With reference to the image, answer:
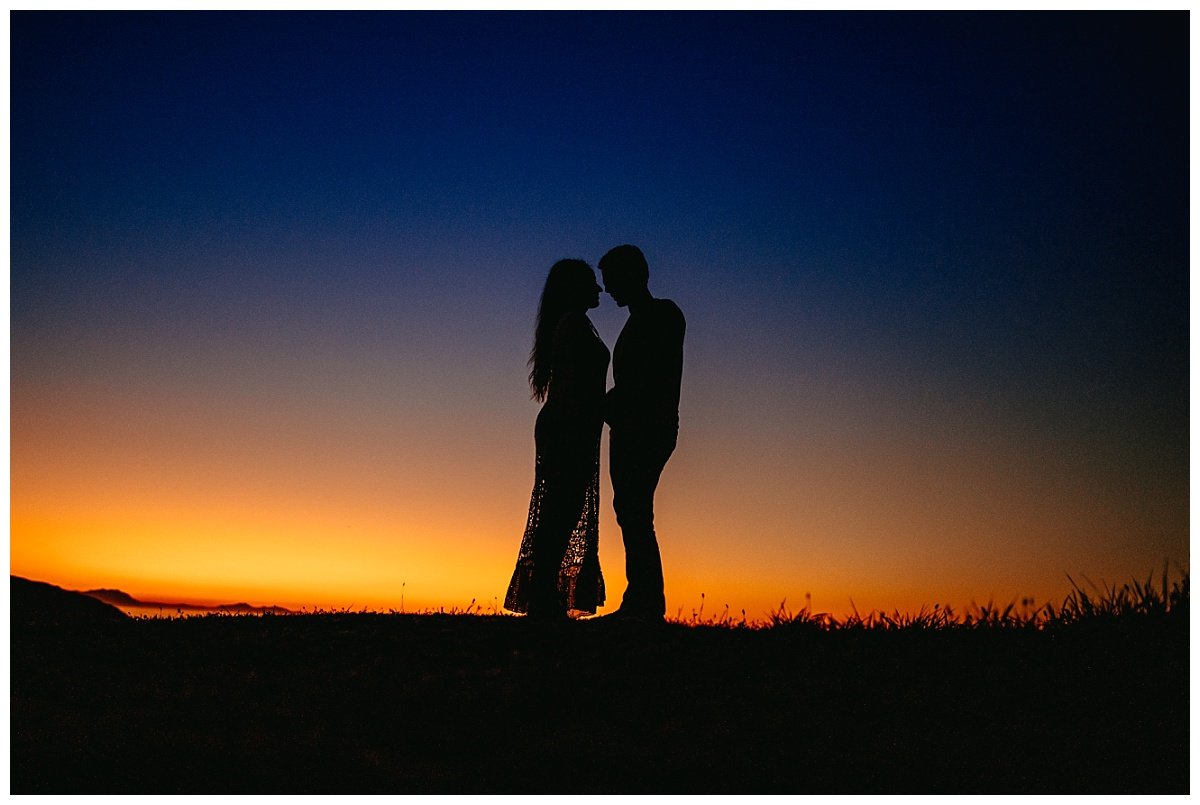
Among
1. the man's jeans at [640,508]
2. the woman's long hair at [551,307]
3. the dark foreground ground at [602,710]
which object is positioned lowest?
the dark foreground ground at [602,710]

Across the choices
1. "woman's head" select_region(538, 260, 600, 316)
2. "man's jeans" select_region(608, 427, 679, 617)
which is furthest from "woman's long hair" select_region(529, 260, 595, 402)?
"man's jeans" select_region(608, 427, 679, 617)

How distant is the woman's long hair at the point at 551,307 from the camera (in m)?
8.15

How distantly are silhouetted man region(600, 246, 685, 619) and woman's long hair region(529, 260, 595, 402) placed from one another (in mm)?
256

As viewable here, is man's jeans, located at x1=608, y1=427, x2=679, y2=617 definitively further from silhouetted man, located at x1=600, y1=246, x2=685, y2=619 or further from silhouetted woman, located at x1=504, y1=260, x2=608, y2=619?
silhouetted woman, located at x1=504, y1=260, x2=608, y2=619

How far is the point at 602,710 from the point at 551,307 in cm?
325

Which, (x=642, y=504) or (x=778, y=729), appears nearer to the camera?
(x=778, y=729)

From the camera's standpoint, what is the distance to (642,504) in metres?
7.88

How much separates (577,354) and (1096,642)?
4146 millimetres

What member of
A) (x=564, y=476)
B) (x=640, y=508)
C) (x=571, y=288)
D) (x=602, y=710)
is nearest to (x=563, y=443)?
(x=564, y=476)

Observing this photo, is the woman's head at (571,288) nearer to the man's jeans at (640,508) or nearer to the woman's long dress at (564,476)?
the woman's long dress at (564,476)

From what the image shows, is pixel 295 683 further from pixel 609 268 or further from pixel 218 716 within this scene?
pixel 609 268

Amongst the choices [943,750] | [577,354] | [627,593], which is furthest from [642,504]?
[943,750]

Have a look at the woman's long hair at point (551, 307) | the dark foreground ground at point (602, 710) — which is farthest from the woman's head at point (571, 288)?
the dark foreground ground at point (602, 710)

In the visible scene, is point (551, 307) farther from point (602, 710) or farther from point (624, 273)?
point (602, 710)
